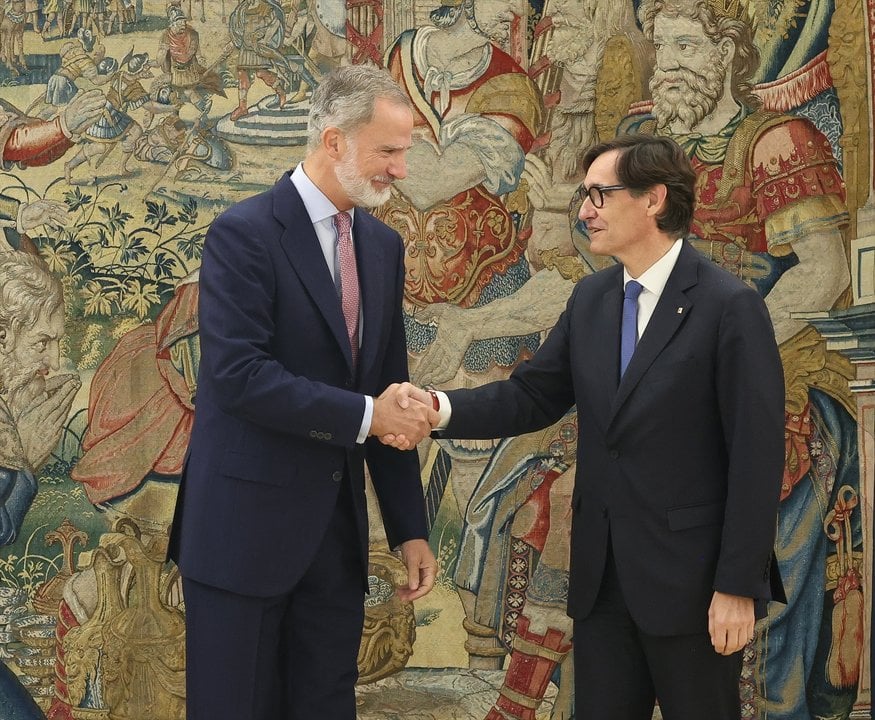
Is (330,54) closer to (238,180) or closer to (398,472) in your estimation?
(238,180)

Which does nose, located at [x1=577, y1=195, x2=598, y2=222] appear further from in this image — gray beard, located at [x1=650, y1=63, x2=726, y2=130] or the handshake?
gray beard, located at [x1=650, y1=63, x2=726, y2=130]

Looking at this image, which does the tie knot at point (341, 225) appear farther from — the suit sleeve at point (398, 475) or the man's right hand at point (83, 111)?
the man's right hand at point (83, 111)

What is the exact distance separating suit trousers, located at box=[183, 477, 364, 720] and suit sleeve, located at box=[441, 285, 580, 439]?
1.78 feet

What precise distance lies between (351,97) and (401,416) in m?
0.97

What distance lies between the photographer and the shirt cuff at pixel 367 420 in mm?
3055

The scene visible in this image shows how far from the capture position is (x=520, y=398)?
3.58 m

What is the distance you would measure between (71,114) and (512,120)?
187 cm

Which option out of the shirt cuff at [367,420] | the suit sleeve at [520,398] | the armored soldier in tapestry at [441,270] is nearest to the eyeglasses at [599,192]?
the suit sleeve at [520,398]

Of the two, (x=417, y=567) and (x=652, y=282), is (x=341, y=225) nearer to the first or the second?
(x=652, y=282)

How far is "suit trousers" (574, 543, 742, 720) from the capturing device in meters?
2.99

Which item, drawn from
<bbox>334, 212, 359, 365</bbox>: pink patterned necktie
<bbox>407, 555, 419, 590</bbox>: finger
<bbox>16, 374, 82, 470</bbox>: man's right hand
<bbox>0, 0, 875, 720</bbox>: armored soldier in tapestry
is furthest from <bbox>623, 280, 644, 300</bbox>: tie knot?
<bbox>16, 374, 82, 470</bbox>: man's right hand

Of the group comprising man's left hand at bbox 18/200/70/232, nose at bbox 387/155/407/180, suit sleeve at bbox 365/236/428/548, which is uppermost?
man's left hand at bbox 18/200/70/232

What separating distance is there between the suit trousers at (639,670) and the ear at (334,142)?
1.43m

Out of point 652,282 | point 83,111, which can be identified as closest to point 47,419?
point 83,111
